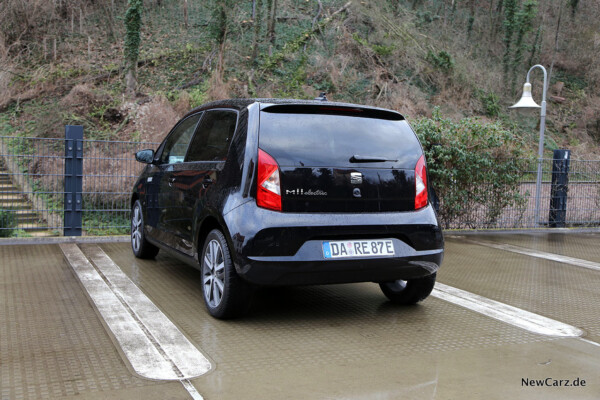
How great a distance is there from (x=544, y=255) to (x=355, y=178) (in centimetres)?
505

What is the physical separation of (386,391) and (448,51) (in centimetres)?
2648

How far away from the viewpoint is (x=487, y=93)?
28.1 meters

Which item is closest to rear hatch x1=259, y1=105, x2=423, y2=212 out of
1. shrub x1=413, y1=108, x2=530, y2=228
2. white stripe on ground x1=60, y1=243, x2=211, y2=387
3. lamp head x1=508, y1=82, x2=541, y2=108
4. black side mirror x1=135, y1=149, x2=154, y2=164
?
white stripe on ground x1=60, y1=243, x2=211, y2=387

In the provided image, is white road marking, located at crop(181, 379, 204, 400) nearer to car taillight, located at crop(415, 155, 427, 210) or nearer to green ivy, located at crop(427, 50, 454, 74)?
car taillight, located at crop(415, 155, 427, 210)

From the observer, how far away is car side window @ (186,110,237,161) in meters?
4.58

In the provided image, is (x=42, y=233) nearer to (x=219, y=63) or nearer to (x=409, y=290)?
(x=409, y=290)

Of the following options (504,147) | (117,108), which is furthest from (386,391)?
(117,108)

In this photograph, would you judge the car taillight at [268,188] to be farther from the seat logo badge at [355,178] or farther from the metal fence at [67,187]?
the metal fence at [67,187]

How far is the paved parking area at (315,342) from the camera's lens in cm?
315

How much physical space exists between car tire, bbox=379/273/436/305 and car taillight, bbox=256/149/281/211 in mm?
1521

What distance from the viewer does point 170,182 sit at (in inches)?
217

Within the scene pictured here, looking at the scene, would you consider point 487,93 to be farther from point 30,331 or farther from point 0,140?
point 30,331

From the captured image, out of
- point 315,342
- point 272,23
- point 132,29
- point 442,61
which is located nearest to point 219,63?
point 132,29

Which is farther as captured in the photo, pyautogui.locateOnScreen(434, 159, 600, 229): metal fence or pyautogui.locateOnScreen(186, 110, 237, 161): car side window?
pyautogui.locateOnScreen(434, 159, 600, 229): metal fence
